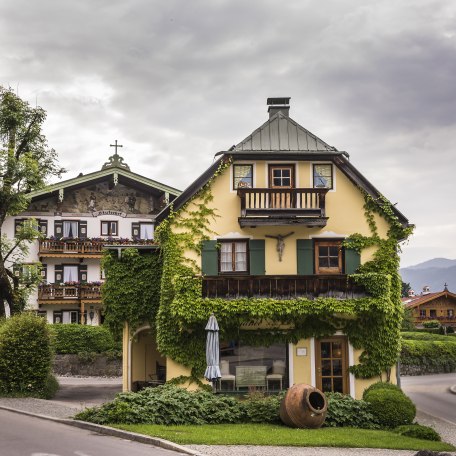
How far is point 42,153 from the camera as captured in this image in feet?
119

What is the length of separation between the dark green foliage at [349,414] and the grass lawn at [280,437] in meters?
1.22

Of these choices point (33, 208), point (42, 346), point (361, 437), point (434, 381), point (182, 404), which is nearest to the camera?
point (361, 437)

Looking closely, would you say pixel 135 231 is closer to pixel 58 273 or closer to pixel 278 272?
pixel 58 273

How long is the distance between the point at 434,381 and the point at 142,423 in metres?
26.6

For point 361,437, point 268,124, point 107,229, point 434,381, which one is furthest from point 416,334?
point 361,437

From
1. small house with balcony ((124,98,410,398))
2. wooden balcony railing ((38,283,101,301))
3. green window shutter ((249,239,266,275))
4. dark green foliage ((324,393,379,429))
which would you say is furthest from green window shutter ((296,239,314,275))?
wooden balcony railing ((38,283,101,301))

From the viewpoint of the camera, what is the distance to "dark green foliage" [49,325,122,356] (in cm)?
4203

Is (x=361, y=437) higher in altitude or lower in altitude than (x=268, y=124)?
lower

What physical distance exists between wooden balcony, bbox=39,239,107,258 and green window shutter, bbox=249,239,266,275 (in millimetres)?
22436

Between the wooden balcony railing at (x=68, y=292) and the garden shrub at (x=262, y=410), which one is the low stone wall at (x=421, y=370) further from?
the garden shrub at (x=262, y=410)

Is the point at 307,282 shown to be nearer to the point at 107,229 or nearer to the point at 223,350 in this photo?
the point at 223,350

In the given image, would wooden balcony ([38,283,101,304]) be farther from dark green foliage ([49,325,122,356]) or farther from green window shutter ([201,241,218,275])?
green window shutter ([201,241,218,275])

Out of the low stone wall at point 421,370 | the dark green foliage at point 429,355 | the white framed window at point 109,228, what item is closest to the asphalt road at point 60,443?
the white framed window at point 109,228

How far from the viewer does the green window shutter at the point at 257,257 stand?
26.1 meters
